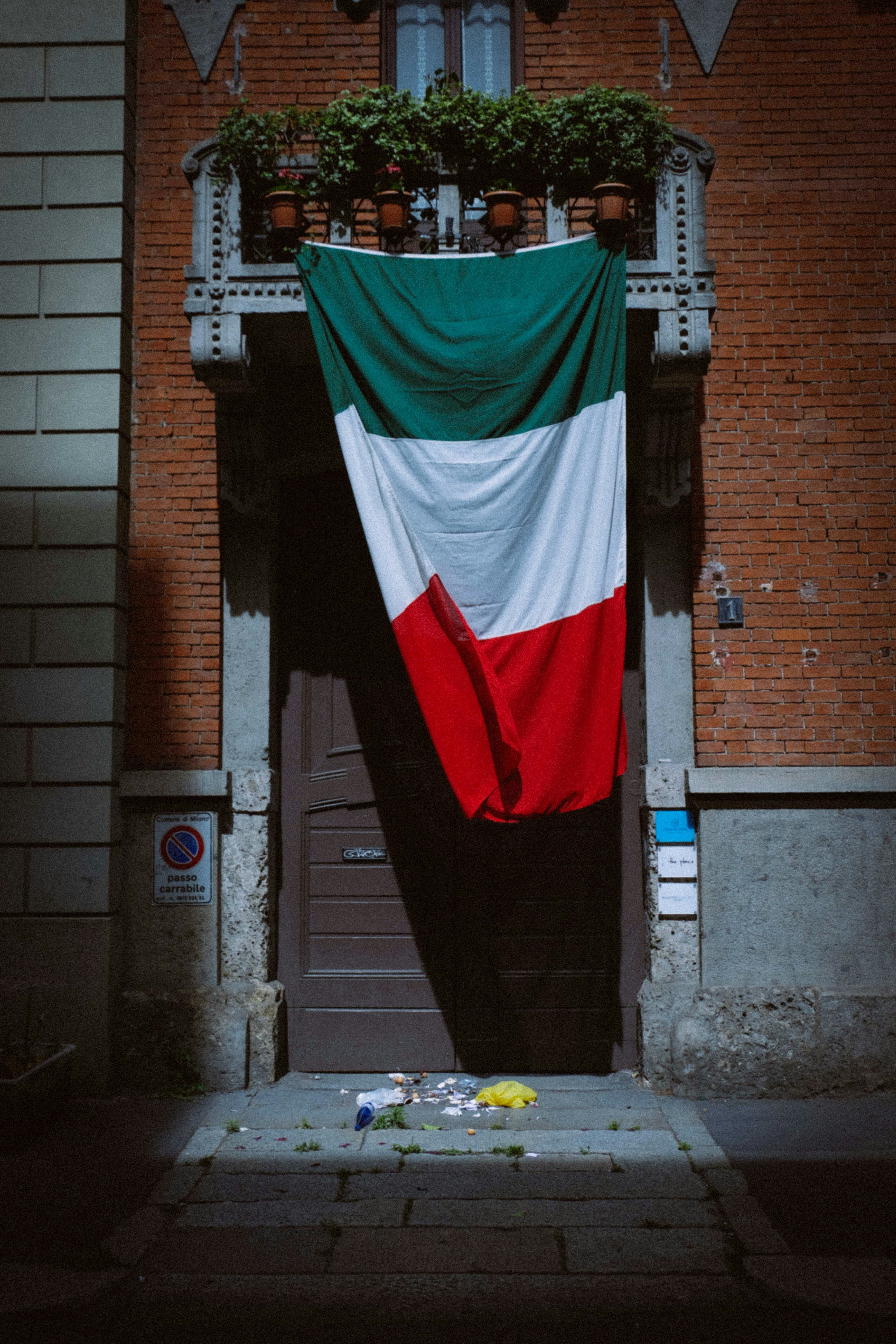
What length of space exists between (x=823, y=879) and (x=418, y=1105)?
3001 millimetres

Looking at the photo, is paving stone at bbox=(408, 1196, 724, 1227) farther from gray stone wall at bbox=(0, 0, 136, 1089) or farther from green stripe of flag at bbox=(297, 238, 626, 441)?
green stripe of flag at bbox=(297, 238, 626, 441)

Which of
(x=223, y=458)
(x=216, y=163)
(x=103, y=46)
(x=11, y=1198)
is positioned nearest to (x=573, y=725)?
(x=223, y=458)

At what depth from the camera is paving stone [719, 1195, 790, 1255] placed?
14.3 feet

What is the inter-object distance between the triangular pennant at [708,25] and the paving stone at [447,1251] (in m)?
7.47

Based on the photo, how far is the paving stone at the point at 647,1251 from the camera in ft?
13.8

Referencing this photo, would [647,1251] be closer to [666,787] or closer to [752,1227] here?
[752,1227]

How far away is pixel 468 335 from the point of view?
6023 mm

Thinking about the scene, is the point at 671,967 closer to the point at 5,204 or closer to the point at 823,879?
the point at 823,879

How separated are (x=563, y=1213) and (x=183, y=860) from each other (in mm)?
3369

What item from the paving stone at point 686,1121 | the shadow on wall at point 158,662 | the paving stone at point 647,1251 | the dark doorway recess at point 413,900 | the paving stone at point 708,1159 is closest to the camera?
the paving stone at point 647,1251

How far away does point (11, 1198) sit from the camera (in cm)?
495

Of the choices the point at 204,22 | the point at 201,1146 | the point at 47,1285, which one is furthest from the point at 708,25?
the point at 47,1285

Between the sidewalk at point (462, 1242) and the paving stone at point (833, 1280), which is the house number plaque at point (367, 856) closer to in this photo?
the sidewalk at point (462, 1242)

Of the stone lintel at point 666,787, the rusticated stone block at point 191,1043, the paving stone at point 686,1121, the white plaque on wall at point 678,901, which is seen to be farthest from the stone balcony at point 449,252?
the paving stone at point 686,1121
